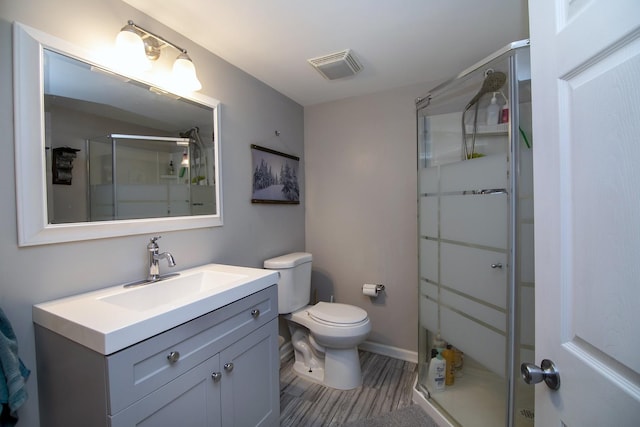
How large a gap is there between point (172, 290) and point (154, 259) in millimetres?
181

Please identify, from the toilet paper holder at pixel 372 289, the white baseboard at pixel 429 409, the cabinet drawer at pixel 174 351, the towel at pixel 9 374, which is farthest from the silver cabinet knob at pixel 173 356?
the toilet paper holder at pixel 372 289

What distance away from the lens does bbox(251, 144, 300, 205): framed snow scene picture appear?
2104mm

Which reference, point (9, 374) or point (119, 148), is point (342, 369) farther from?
point (119, 148)

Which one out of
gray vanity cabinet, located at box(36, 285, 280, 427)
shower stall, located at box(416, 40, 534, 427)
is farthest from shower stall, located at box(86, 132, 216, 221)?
shower stall, located at box(416, 40, 534, 427)

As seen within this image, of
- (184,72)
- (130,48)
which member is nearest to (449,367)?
(184,72)

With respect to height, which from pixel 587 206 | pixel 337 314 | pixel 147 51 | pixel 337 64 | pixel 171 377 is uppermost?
pixel 337 64

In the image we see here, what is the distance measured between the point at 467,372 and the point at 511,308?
75cm

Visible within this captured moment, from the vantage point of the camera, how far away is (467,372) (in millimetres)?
1726

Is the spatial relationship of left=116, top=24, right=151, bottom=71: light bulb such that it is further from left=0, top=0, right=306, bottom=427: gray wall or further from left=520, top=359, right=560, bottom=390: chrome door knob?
left=520, top=359, right=560, bottom=390: chrome door knob

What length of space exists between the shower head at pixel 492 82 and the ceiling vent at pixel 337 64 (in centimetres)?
84

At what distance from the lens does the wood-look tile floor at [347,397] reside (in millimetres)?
1681

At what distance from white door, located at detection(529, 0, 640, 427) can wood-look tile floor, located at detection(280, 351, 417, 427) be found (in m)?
1.34

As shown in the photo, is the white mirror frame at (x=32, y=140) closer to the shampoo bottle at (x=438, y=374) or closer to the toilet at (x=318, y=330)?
the toilet at (x=318, y=330)

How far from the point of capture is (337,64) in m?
Answer: 1.89
